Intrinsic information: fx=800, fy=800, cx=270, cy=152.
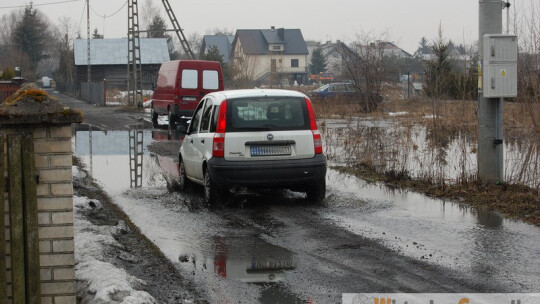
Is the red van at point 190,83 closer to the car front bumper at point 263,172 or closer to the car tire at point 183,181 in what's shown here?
the car tire at point 183,181

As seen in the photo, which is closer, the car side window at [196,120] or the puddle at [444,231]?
the puddle at [444,231]

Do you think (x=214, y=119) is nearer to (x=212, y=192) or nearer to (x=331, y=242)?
(x=212, y=192)

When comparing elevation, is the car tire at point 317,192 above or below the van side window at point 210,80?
below

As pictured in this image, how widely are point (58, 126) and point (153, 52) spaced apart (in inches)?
3006

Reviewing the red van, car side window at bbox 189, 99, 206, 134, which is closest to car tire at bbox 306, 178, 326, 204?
car side window at bbox 189, 99, 206, 134

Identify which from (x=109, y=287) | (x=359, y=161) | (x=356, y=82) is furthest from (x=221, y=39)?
(x=109, y=287)

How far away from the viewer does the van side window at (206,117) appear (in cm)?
1184

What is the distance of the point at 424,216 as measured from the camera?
1030 centimetres

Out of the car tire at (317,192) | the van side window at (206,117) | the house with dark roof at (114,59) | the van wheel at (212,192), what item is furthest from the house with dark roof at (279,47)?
the van wheel at (212,192)

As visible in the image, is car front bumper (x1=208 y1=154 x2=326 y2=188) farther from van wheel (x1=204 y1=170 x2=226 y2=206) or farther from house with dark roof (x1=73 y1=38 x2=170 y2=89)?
house with dark roof (x1=73 y1=38 x2=170 y2=89)

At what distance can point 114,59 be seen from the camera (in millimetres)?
81688

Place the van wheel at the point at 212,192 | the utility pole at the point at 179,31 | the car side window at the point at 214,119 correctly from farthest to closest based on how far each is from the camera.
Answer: the utility pole at the point at 179,31
the car side window at the point at 214,119
the van wheel at the point at 212,192

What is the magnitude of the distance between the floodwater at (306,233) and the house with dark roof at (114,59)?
2595 inches

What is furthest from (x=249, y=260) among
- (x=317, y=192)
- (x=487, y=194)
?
(x=487, y=194)
